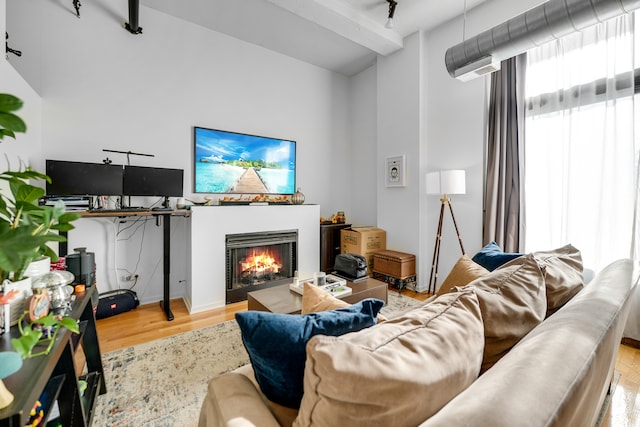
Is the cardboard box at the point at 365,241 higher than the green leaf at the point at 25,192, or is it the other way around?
the green leaf at the point at 25,192

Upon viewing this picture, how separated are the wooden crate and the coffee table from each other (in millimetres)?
1094

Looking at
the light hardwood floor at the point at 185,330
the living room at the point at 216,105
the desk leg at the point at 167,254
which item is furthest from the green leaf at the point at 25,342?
the desk leg at the point at 167,254

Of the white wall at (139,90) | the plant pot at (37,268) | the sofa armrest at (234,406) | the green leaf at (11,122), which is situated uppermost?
the white wall at (139,90)

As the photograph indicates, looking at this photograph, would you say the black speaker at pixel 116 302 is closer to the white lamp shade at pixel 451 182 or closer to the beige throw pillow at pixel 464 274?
the beige throw pillow at pixel 464 274

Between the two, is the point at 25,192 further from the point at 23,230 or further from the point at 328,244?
the point at 328,244

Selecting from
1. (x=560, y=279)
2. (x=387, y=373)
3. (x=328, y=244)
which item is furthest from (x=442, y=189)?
(x=387, y=373)

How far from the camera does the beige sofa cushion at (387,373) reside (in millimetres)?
571

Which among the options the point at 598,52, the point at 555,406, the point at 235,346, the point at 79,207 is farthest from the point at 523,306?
the point at 79,207

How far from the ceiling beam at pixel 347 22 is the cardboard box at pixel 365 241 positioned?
8.24ft

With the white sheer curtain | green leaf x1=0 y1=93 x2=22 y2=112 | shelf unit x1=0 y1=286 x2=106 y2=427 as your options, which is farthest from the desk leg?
the white sheer curtain

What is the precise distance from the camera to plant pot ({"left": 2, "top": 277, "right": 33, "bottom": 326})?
3.52ft

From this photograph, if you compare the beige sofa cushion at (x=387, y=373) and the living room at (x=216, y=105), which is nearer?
the beige sofa cushion at (x=387, y=373)

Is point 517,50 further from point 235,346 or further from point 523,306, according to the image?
point 235,346

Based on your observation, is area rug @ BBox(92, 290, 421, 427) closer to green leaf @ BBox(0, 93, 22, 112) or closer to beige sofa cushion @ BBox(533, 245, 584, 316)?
beige sofa cushion @ BBox(533, 245, 584, 316)
